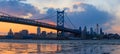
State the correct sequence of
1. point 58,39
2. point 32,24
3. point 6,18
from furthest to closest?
1. point 58,39
2. point 32,24
3. point 6,18

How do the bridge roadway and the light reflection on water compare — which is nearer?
the light reflection on water

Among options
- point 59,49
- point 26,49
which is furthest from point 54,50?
point 26,49

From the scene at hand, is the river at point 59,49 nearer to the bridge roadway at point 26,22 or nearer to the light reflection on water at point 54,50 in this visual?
the light reflection on water at point 54,50

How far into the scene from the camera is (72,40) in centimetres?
9069

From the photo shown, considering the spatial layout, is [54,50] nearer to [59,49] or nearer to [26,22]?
[59,49]

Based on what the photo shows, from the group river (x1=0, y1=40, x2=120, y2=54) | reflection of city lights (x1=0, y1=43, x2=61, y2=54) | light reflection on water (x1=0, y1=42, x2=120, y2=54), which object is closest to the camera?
light reflection on water (x1=0, y1=42, x2=120, y2=54)

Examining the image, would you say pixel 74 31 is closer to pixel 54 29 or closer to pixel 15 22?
pixel 54 29

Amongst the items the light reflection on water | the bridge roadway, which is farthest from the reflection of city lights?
the bridge roadway

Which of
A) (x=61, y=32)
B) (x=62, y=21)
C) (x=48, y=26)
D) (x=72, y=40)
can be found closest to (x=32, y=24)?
(x=48, y=26)

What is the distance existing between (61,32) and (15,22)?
1586 centimetres

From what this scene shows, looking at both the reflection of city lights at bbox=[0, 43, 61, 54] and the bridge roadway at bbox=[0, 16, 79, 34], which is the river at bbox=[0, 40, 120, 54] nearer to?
the reflection of city lights at bbox=[0, 43, 61, 54]

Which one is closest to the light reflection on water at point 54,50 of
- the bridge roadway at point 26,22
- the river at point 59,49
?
the river at point 59,49

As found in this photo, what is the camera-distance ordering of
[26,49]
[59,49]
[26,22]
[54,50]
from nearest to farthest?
[54,50] → [26,49] → [59,49] → [26,22]

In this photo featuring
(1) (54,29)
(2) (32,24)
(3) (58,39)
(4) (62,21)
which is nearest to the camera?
(2) (32,24)
